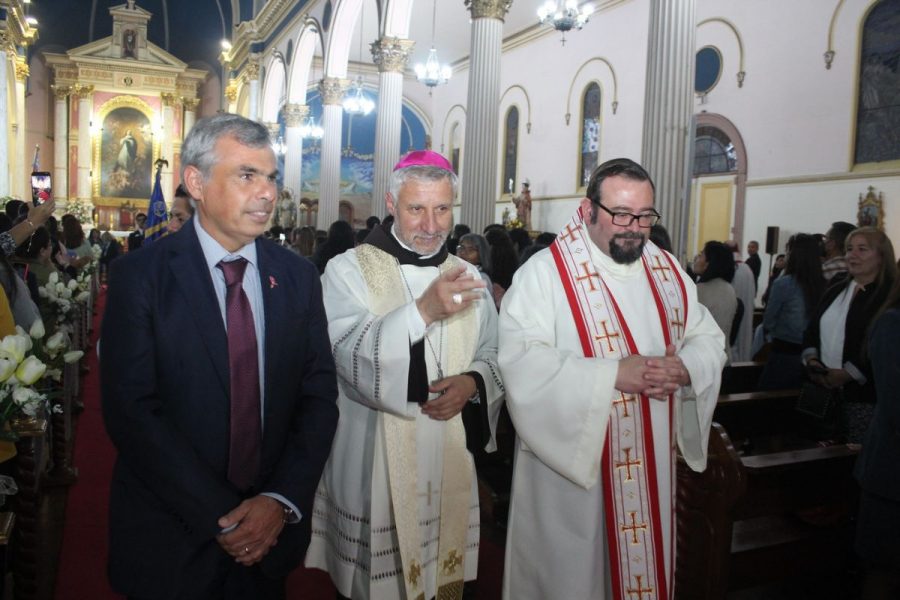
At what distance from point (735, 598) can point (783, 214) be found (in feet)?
33.2

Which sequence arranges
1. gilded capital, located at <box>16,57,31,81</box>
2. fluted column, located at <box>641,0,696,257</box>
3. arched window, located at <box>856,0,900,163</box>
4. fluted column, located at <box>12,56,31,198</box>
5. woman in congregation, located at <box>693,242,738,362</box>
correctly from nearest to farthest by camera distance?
1. woman in congregation, located at <box>693,242,738,362</box>
2. fluted column, located at <box>641,0,696,257</box>
3. arched window, located at <box>856,0,900,163</box>
4. fluted column, located at <box>12,56,31,198</box>
5. gilded capital, located at <box>16,57,31,81</box>

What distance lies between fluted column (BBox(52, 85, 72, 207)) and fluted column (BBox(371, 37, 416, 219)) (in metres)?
16.7

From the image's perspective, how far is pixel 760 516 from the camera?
3.04 metres

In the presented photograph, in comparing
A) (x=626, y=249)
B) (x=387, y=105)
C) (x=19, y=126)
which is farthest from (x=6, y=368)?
(x=19, y=126)

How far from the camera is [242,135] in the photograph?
1806mm

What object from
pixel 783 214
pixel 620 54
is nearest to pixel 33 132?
pixel 620 54

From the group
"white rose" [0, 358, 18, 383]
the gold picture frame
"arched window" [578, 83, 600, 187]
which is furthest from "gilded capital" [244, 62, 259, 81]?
"white rose" [0, 358, 18, 383]

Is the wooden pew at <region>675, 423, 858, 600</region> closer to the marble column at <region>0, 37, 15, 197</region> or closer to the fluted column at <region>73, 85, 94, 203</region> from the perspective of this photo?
the marble column at <region>0, 37, 15, 197</region>

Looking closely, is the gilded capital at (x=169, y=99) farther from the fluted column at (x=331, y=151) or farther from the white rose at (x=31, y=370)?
the white rose at (x=31, y=370)

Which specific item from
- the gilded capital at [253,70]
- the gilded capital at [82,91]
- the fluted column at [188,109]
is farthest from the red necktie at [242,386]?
the gilded capital at [82,91]

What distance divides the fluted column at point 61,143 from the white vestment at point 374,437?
26150 millimetres

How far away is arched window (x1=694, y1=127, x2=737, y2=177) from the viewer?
43.8 ft

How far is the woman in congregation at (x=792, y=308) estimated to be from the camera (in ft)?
15.8

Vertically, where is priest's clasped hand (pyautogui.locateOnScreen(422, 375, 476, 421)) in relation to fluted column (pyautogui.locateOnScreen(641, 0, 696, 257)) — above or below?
below
